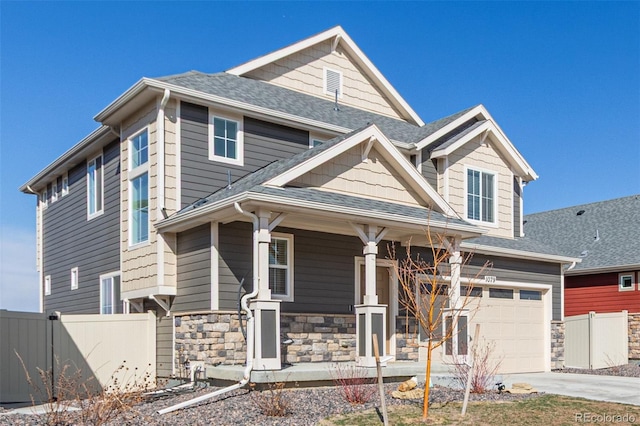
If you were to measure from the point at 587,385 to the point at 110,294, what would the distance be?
10.7 m

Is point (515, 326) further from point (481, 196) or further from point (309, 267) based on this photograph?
point (309, 267)

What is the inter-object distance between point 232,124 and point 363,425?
779 cm

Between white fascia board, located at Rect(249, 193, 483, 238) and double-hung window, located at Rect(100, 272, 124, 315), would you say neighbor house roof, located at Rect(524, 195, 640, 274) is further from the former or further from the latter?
double-hung window, located at Rect(100, 272, 124, 315)

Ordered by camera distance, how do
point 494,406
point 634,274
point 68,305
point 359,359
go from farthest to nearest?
1. point 634,274
2. point 68,305
3. point 359,359
4. point 494,406

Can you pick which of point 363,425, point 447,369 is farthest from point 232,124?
point 363,425

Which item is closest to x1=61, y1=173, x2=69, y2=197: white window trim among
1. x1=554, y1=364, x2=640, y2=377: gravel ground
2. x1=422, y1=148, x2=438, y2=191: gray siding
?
x1=422, y1=148, x2=438, y2=191: gray siding

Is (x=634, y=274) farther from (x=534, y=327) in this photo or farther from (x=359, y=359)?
(x=359, y=359)

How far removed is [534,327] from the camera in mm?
18844

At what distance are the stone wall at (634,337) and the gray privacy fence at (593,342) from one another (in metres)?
0.53

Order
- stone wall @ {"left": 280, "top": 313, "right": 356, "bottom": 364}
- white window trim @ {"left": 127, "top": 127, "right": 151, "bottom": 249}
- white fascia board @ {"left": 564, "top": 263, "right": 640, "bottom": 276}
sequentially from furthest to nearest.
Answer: white fascia board @ {"left": 564, "top": 263, "right": 640, "bottom": 276}, white window trim @ {"left": 127, "top": 127, "right": 151, "bottom": 249}, stone wall @ {"left": 280, "top": 313, "right": 356, "bottom": 364}

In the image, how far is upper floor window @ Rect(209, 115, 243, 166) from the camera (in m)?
14.3

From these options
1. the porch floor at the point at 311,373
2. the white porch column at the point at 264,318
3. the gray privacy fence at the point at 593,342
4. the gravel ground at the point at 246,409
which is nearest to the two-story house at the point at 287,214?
the white porch column at the point at 264,318

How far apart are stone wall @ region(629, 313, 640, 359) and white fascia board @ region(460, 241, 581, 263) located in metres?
4.18

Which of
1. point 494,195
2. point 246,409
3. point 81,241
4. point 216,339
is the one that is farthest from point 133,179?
point 494,195
